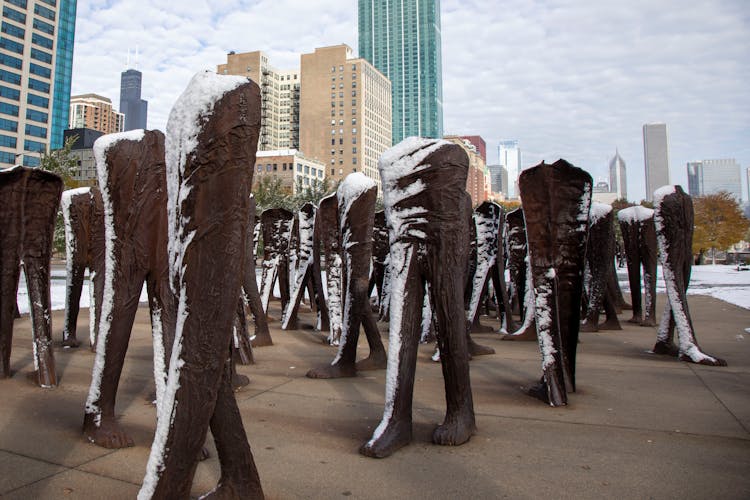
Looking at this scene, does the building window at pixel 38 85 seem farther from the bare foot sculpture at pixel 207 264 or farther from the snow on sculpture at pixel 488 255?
the bare foot sculpture at pixel 207 264

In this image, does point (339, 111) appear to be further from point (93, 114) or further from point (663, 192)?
point (663, 192)

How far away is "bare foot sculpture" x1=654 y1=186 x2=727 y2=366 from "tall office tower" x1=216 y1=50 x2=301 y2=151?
437 ft

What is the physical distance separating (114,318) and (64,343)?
16.2 ft

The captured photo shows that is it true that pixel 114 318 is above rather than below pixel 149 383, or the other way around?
above

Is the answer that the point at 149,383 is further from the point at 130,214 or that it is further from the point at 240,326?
the point at 130,214

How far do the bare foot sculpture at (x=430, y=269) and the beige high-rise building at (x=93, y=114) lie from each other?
13789 cm

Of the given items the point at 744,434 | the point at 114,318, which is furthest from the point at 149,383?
the point at 744,434

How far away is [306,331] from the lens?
9.65 metres

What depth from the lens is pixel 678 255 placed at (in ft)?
21.1

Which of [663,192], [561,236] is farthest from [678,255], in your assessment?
[561,236]

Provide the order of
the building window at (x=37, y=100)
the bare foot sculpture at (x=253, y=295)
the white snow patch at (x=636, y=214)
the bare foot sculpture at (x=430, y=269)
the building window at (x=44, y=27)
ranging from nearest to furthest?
1. the bare foot sculpture at (x=430, y=269)
2. the bare foot sculpture at (x=253, y=295)
3. the white snow patch at (x=636, y=214)
4. the building window at (x=37, y=100)
5. the building window at (x=44, y=27)

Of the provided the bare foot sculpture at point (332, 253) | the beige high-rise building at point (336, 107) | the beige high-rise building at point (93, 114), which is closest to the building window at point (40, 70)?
the beige high-rise building at point (336, 107)

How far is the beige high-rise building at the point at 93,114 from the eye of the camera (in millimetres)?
130250

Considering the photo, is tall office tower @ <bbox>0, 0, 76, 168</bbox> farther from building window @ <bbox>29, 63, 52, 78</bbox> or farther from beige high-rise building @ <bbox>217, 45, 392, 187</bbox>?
beige high-rise building @ <bbox>217, 45, 392, 187</bbox>
